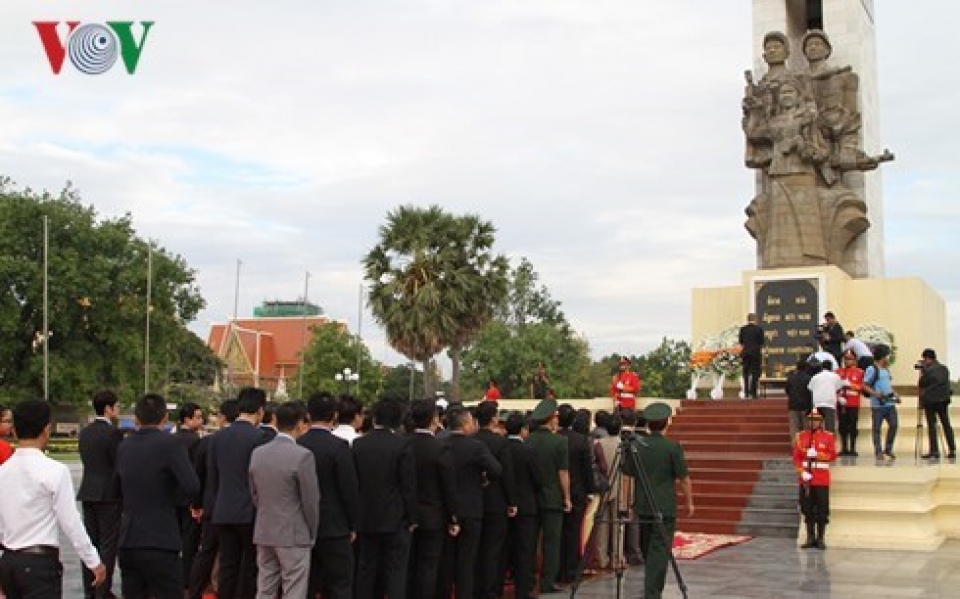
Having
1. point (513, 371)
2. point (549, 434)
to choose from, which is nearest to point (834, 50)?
point (549, 434)

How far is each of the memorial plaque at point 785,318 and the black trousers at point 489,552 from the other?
1349cm

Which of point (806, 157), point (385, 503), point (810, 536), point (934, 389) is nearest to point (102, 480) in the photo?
point (385, 503)

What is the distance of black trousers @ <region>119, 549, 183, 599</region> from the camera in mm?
6273

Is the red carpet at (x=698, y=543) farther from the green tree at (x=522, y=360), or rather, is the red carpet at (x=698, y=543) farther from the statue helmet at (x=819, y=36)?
the green tree at (x=522, y=360)

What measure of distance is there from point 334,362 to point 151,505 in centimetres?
4797

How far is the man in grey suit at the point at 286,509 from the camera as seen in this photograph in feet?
22.2

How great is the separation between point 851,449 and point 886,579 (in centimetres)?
533

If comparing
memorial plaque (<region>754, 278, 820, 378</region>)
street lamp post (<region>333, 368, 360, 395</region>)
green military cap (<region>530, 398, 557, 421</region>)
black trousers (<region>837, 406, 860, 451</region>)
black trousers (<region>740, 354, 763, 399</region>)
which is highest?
memorial plaque (<region>754, 278, 820, 378</region>)

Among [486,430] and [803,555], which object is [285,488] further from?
[803,555]

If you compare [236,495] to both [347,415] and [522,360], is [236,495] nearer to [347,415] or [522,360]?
[347,415]

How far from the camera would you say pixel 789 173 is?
22.3m

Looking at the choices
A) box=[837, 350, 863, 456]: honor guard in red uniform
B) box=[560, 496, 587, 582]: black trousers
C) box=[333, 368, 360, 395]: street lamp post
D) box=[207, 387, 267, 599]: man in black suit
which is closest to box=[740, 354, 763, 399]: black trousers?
box=[837, 350, 863, 456]: honor guard in red uniform

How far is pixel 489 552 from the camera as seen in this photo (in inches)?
338

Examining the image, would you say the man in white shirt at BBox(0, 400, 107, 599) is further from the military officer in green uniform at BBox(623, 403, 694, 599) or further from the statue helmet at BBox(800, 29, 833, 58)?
the statue helmet at BBox(800, 29, 833, 58)
